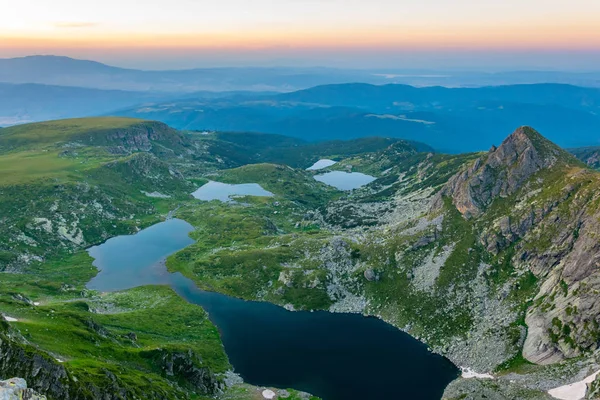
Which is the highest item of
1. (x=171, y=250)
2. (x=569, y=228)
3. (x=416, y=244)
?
(x=569, y=228)

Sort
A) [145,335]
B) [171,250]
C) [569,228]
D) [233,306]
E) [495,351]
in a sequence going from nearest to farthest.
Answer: [495,351], [145,335], [569,228], [233,306], [171,250]

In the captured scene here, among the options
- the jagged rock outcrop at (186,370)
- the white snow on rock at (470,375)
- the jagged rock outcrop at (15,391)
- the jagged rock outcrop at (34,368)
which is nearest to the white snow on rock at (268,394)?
the jagged rock outcrop at (186,370)

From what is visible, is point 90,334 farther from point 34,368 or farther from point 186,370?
point 34,368

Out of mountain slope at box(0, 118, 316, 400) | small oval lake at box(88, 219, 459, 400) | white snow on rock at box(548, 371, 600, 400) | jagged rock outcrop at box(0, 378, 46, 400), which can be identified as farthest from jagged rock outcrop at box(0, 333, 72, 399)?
white snow on rock at box(548, 371, 600, 400)

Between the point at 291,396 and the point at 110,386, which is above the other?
the point at 110,386

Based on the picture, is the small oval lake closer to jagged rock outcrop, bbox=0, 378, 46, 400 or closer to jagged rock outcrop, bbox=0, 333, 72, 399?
jagged rock outcrop, bbox=0, 333, 72, 399

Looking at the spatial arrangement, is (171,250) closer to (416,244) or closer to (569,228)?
(416,244)


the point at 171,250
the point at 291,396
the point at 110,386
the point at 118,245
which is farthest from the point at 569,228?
the point at 118,245
